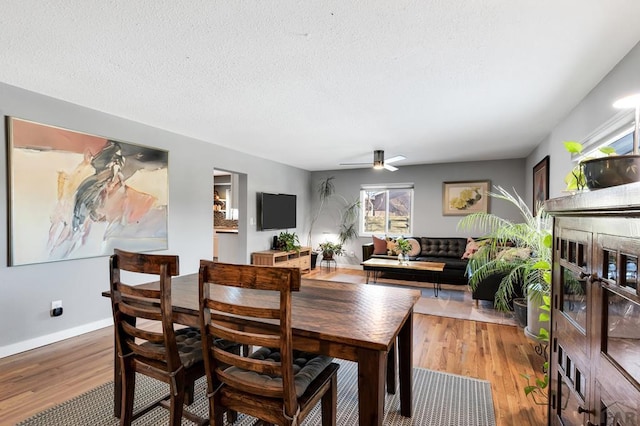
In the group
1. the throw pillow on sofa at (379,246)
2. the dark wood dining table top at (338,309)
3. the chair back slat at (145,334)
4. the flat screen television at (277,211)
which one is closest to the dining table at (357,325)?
the dark wood dining table top at (338,309)

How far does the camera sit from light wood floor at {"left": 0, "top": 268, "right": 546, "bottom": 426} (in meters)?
2.04

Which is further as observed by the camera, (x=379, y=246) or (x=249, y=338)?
(x=379, y=246)

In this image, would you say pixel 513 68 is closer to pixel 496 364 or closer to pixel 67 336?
pixel 496 364

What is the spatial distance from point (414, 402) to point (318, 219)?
5712 millimetres

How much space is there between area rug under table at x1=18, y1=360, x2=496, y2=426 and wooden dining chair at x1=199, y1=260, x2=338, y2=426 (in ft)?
2.34

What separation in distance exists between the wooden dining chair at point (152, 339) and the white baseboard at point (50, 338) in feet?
6.34

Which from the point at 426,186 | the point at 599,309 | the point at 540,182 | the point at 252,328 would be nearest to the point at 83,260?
the point at 252,328

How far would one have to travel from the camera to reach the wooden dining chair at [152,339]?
1.43m

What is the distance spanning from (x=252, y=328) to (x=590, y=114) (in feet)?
10.6

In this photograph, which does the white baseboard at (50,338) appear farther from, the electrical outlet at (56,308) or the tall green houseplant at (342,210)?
the tall green houseplant at (342,210)

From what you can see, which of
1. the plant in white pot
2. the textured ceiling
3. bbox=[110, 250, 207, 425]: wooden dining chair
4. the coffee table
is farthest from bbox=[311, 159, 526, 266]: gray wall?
bbox=[110, 250, 207, 425]: wooden dining chair

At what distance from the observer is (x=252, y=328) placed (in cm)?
136

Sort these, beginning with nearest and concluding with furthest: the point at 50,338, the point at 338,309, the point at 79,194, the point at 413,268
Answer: the point at 338,309, the point at 50,338, the point at 79,194, the point at 413,268

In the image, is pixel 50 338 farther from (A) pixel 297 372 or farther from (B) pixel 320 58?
(B) pixel 320 58
